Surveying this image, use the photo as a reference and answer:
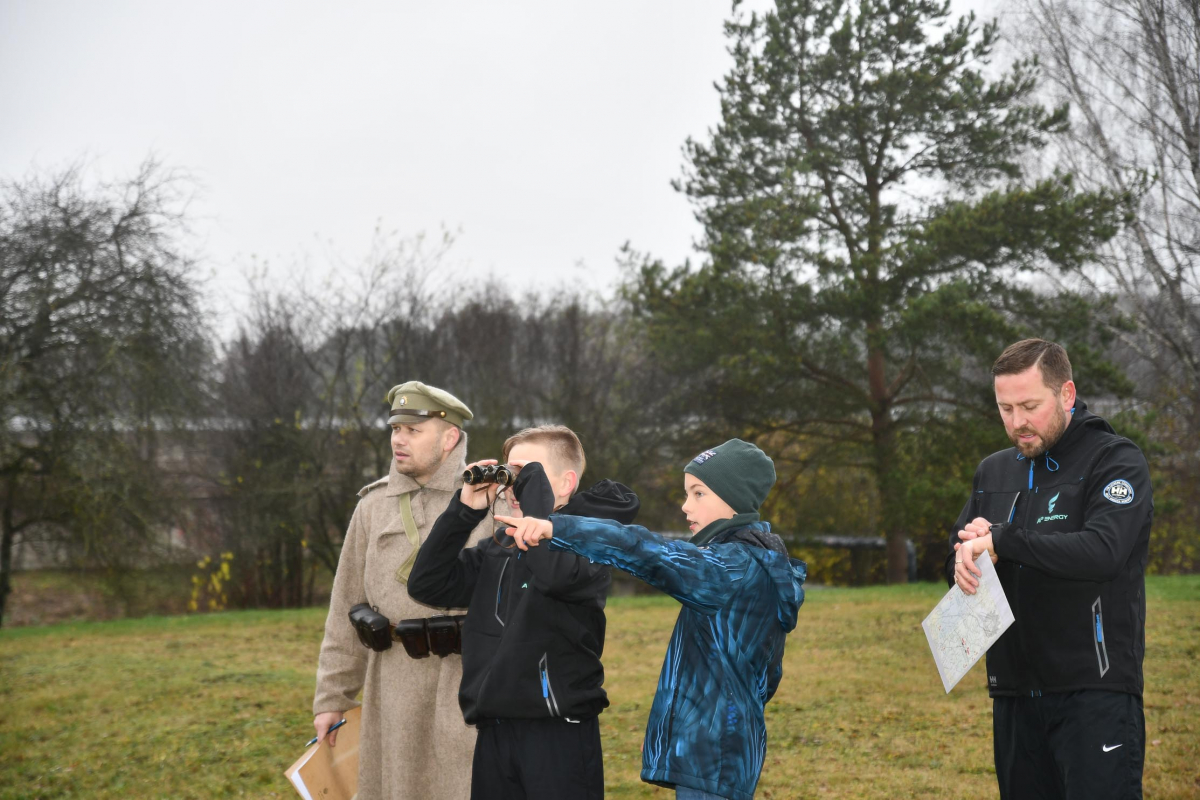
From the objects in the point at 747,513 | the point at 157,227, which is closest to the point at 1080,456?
the point at 747,513

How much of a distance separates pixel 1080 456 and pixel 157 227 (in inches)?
646

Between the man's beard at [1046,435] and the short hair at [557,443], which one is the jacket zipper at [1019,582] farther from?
the short hair at [557,443]

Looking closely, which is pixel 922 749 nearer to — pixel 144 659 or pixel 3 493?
pixel 144 659

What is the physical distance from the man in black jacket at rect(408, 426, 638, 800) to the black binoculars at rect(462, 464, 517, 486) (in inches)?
2.4

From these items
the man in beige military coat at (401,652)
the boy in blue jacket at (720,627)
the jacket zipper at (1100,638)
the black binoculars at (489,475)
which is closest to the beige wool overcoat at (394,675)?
the man in beige military coat at (401,652)

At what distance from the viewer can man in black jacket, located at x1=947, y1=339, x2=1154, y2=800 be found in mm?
3004

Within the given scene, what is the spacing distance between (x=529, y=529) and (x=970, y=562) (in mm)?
1389

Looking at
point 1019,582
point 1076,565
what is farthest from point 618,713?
point 1076,565

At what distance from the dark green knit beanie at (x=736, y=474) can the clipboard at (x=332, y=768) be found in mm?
1847

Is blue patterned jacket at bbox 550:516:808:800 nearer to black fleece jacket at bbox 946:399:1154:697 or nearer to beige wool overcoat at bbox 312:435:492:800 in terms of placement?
black fleece jacket at bbox 946:399:1154:697

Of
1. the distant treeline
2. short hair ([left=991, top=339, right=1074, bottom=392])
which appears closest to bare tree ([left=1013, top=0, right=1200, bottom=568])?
the distant treeline

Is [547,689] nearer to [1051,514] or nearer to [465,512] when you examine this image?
[465,512]

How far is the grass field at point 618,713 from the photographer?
21.0ft

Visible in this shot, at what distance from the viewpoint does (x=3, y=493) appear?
53.3 feet
